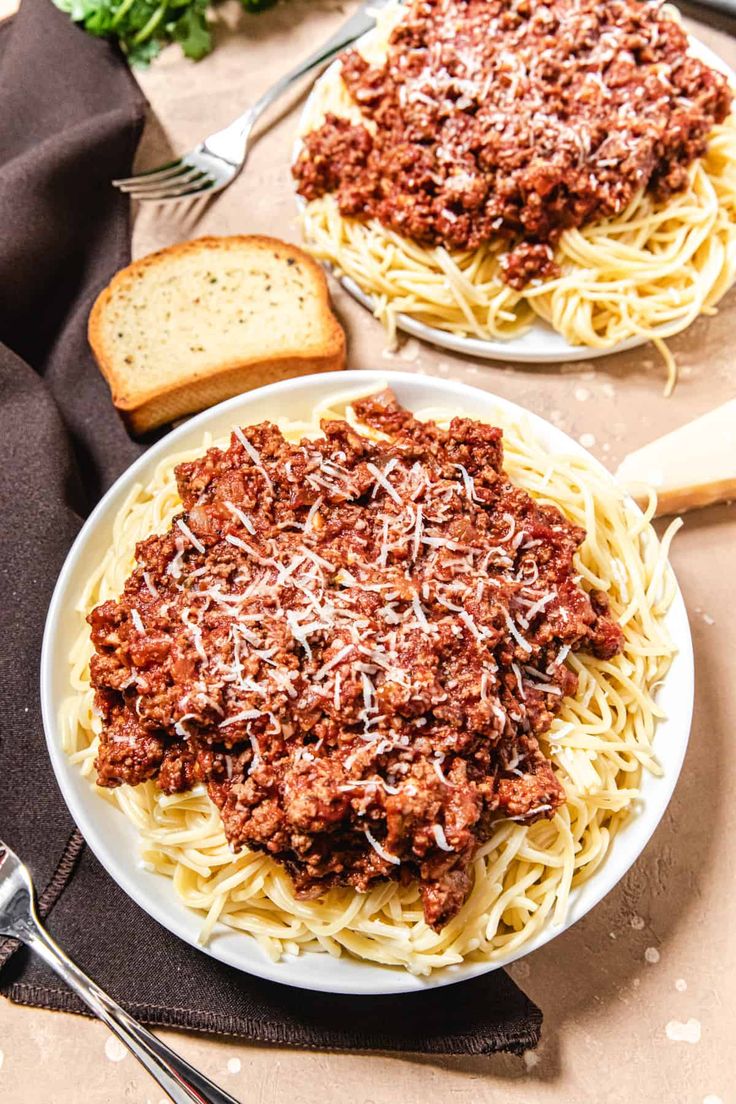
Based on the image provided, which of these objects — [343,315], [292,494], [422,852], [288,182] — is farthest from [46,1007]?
[288,182]

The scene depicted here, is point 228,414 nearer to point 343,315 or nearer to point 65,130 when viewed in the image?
point 343,315

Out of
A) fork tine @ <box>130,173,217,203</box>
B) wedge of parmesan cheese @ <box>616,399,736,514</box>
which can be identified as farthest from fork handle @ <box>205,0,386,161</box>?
wedge of parmesan cheese @ <box>616,399,736,514</box>

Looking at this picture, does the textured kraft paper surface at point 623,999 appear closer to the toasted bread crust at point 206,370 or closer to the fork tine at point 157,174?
the toasted bread crust at point 206,370

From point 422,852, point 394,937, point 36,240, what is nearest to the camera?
point 422,852

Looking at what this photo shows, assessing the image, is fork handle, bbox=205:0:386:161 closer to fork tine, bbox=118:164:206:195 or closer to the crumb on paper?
fork tine, bbox=118:164:206:195

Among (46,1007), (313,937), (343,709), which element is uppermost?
(343,709)

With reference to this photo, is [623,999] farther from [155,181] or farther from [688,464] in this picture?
[155,181]

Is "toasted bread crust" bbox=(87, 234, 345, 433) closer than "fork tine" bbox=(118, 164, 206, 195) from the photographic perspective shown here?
Yes

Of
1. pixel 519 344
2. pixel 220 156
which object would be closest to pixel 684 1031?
pixel 519 344

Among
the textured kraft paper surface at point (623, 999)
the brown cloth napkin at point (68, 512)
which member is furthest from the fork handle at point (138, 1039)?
the textured kraft paper surface at point (623, 999)
